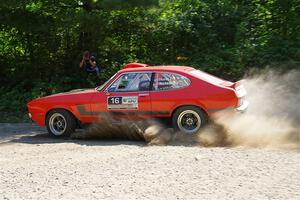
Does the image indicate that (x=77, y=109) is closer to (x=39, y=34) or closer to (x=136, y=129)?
(x=136, y=129)

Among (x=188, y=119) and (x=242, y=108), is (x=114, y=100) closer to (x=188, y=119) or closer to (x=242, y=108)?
(x=188, y=119)

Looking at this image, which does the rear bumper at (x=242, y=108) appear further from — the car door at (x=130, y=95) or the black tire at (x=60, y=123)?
the black tire at (x=60, y=123)

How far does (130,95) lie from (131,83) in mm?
287

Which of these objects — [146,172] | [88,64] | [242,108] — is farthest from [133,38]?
[146,172]

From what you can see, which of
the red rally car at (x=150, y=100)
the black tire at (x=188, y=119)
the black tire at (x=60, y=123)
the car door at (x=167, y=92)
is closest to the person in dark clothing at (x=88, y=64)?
the red rally car at (x=150, y=100)

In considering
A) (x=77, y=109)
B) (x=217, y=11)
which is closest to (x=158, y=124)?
(x=77, y=109)

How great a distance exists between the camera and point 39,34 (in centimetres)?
1645

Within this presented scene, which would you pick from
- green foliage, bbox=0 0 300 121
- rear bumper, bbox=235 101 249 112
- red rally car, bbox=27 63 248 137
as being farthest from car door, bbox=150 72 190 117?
green foliage, bbox=0 0 300 121

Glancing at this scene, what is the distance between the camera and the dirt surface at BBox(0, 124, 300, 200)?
570cm

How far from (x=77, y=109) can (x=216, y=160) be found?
12.7 ft

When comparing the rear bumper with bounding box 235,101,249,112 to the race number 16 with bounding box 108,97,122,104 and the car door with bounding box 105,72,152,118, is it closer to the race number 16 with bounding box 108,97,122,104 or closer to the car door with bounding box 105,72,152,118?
the car door with bounding box 105,72,152,118

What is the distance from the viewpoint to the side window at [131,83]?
9594 millimetres

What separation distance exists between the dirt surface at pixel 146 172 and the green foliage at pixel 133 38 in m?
6.72

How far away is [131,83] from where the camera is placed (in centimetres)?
970
